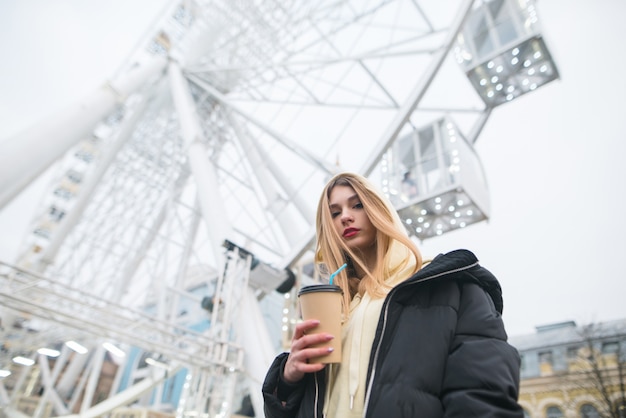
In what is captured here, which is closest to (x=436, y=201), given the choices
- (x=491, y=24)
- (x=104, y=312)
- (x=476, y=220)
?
(x=476, y=220)

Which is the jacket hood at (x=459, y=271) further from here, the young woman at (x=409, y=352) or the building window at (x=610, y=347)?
the building window at (x=610, y=347)

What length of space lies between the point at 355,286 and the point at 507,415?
2.32ft

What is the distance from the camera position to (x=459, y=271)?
3.43 ft

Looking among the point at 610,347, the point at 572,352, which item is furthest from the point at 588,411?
the point at 610,347

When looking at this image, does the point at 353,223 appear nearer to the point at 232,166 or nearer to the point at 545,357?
the point at 232,166

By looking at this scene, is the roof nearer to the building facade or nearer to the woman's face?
the building facade

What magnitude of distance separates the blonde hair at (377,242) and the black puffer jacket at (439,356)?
0.18 meters

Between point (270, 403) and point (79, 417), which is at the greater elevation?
point (270, 403)

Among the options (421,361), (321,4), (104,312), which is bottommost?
(421,361)

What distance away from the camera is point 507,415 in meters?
0.80

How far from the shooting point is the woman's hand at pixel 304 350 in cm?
100

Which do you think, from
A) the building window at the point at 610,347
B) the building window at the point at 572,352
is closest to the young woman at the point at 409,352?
the building window at the point at 610,347

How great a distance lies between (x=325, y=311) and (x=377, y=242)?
429mm

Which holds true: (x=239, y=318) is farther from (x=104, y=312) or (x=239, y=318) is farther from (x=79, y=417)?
(x=79, y=417)
